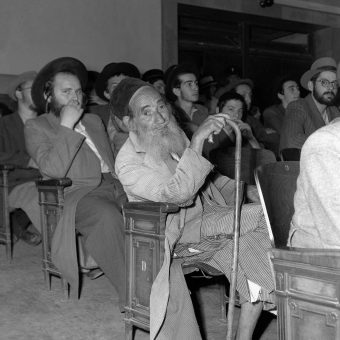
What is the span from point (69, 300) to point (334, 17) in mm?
7122

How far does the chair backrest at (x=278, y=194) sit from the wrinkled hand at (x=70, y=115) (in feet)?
5.76

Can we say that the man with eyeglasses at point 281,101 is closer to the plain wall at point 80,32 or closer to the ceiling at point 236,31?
the plain wall at point 80,32

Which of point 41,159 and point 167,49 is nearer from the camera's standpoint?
point 41,159

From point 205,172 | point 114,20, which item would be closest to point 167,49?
point 114,20

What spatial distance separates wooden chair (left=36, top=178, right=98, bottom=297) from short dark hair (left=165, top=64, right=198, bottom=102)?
7.00 ft

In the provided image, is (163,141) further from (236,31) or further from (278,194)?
(236,31)

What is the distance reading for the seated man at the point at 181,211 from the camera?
7.54ft

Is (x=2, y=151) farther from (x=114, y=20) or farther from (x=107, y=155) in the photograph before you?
(x=114, y=20)

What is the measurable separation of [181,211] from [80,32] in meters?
4.65

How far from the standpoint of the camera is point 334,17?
29.3 ft

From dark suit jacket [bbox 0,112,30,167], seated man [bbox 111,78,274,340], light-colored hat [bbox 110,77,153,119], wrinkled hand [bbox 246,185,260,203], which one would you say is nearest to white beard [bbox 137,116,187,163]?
seated man [bbox 111,78,274,340]

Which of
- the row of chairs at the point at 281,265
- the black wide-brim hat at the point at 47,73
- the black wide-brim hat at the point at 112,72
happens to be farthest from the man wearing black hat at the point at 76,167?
the black wide-brim hat at the point at 112,72

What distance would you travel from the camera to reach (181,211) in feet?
8.39

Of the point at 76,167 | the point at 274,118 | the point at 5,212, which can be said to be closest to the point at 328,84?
the point at 274,118
